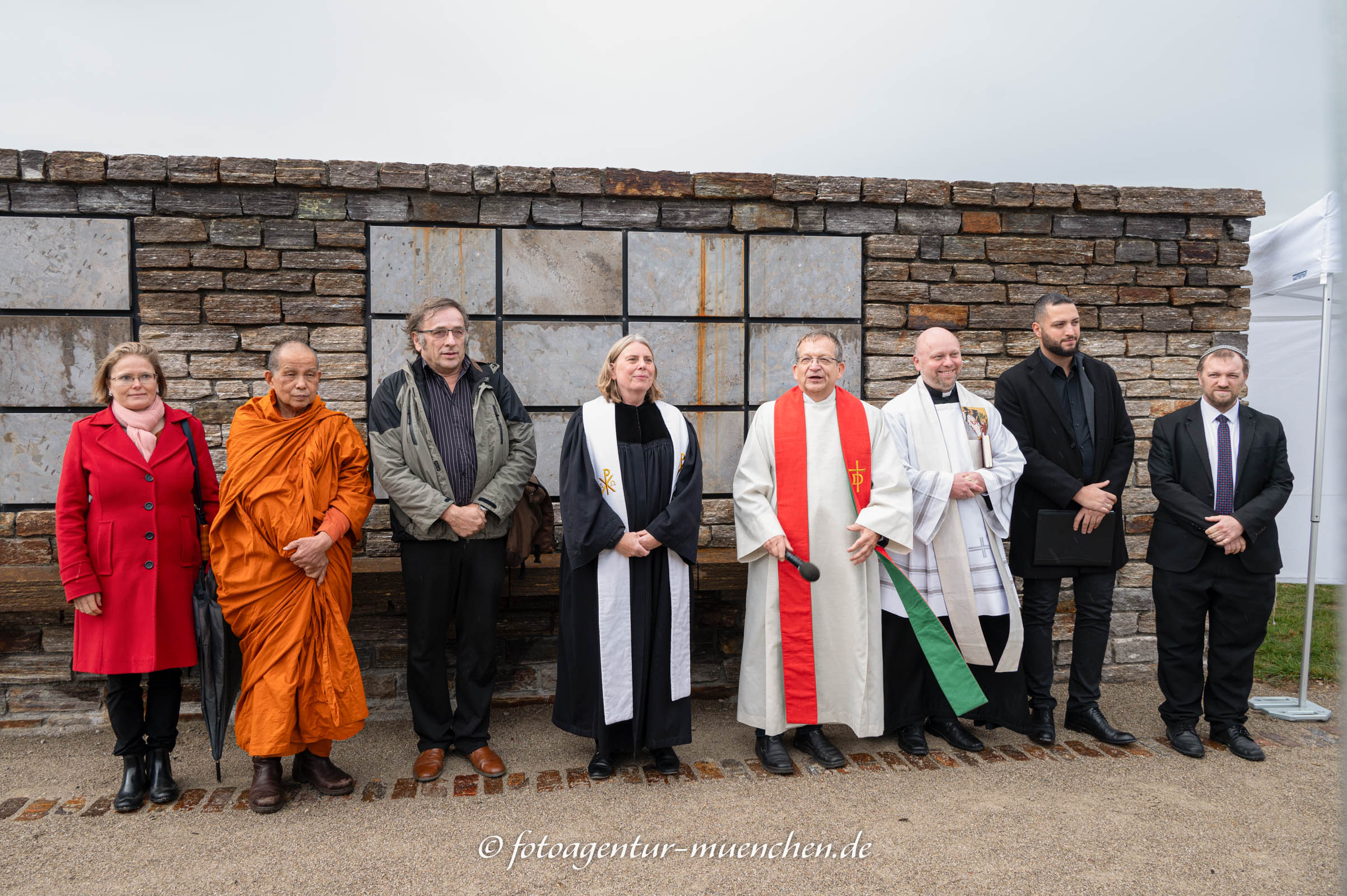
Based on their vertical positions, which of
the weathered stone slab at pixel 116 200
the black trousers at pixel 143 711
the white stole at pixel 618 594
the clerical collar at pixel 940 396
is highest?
the weathered stone slab at pixel 116 200

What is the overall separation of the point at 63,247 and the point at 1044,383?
5.08 m

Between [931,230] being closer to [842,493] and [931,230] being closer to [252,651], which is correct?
[842,493]

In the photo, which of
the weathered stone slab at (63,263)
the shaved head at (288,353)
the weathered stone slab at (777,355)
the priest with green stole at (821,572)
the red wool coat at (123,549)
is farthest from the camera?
the weathered stone slab at (777,355)

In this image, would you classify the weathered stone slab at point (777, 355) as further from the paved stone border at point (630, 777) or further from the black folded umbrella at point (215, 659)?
the black folded umbrella at point (215, 659)

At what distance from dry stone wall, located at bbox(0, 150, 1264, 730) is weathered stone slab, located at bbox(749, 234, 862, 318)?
1 centimetres

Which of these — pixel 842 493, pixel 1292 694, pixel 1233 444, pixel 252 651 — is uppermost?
pixel 1233 444

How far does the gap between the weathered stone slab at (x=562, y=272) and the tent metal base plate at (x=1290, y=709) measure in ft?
14.0

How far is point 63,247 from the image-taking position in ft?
13.2

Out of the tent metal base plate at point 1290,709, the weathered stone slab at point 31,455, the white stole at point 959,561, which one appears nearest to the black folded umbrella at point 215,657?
the weathered stone slab at point 31,455

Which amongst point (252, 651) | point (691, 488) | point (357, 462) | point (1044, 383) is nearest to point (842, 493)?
point (691, 488)

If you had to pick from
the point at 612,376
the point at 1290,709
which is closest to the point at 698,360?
the point at 612,376

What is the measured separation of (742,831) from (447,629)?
→ 1533mm

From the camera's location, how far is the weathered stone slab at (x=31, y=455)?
160 inches

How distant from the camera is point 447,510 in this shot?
130 inches
